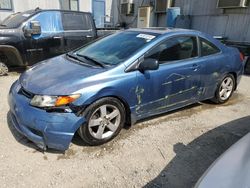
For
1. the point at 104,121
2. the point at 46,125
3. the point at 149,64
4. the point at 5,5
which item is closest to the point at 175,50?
the point at 149,64

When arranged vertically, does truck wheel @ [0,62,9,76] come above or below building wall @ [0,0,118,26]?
below

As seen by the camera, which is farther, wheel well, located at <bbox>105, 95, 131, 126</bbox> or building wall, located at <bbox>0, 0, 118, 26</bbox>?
building wall, located at <bbox>0, 0, 118, 26</bbox>

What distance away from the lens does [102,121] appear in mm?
3055

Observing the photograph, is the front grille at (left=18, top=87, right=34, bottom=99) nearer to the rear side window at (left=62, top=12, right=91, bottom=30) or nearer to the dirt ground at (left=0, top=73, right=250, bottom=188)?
the dirt ground at (left=0, top=73, right=250, bottom=188)

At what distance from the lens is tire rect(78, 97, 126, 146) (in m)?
2.89

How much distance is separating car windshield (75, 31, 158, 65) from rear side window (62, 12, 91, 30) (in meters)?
3.03

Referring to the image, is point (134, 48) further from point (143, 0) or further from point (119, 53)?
point (143, 0)

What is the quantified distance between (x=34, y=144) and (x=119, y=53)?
5.47 feet

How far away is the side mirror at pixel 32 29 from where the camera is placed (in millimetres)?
5902

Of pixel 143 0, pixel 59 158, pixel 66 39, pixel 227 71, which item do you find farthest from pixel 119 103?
pixel 143 0

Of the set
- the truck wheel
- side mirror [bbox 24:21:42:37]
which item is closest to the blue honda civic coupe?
side mirror [bbox 24:21:42:37]

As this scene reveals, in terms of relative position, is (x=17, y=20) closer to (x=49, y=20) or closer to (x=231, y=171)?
(x=49, y=20)

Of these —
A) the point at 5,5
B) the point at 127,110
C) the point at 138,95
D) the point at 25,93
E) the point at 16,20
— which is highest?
the point at 5,5

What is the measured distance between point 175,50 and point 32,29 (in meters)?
3.91
